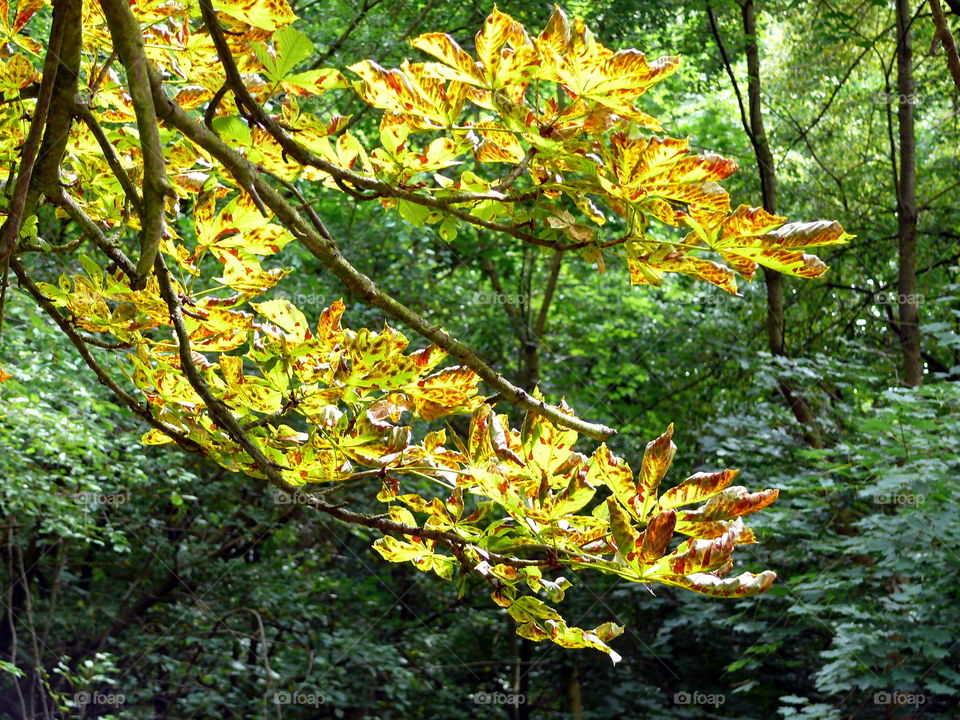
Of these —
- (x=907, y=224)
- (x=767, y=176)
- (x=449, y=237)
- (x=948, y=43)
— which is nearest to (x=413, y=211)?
(x=449, y=237)

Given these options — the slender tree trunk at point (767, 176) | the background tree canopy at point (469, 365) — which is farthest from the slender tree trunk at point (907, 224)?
the slender tree trunk at point (767, 176)

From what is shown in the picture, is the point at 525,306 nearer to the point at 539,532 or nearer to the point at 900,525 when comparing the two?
the point at 900,525

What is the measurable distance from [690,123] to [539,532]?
587cm

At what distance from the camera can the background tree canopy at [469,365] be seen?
694 millimetres

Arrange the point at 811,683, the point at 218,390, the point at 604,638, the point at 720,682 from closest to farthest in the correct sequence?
the point at 604,638 → the point at 218,390 → the point at 811,683 → the point at 720,682

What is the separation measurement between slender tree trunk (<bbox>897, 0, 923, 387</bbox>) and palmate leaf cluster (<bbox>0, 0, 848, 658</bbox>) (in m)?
3.69

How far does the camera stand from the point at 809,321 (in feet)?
16.9

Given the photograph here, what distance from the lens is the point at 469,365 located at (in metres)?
0.73

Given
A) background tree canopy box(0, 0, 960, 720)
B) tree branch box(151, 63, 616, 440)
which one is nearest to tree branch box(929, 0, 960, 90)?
background tree canopy box(0, 0, 960, 720)

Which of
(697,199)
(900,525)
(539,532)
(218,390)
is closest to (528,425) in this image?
(539,532)

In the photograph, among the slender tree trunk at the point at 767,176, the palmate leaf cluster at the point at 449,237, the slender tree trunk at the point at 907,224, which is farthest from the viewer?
the slender tree trunk at the point at 767,176

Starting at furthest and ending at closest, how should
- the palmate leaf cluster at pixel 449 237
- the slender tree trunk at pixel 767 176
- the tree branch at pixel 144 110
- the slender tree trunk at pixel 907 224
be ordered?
the slender tree trunk at pixel 767 176 < the slender tree trunk at pixel 907 224 < the tree branch at pixel 144 110 < the palmate leaf cluster at pixel 449 237

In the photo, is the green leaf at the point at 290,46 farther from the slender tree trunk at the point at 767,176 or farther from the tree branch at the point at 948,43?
the slender tree trunk at the point at 767,176

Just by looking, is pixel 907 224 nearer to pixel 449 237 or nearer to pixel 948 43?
pixel 948 43
